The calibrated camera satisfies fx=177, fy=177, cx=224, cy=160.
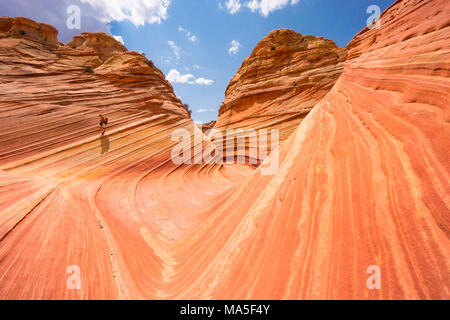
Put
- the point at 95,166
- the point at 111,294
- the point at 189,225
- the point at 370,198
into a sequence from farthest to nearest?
the point at 95,166 → the point at 189,225 → the point at 111,294 → the point at 370,198

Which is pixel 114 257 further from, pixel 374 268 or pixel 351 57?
pixel 351 57

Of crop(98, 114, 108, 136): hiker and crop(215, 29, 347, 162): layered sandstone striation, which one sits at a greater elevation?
crop(215, 29, 347, 162): layered sandstone striation

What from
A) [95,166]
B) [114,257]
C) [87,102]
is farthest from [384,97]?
[87,102]

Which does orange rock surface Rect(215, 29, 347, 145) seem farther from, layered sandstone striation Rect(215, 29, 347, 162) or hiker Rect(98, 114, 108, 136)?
hiker Rect(98, 114, 108, 136)

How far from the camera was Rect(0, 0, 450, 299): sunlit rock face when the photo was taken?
1.15 meters

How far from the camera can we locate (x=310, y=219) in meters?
1.61

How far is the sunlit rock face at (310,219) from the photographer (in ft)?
3.76

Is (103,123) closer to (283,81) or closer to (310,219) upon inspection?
(310,219)

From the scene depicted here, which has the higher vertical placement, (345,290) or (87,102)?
(87,102)

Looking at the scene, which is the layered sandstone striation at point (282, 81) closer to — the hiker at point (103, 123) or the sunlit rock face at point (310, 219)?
the sunlit rock face at point (310, 219)

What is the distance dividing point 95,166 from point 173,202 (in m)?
2.92

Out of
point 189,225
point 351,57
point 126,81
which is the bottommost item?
point 189,225

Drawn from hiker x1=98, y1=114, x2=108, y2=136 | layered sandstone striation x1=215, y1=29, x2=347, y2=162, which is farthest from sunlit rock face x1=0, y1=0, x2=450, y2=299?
layered sandstone striation x1=215, y1=29, x2=347, y2=162

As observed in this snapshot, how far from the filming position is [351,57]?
184 inches
